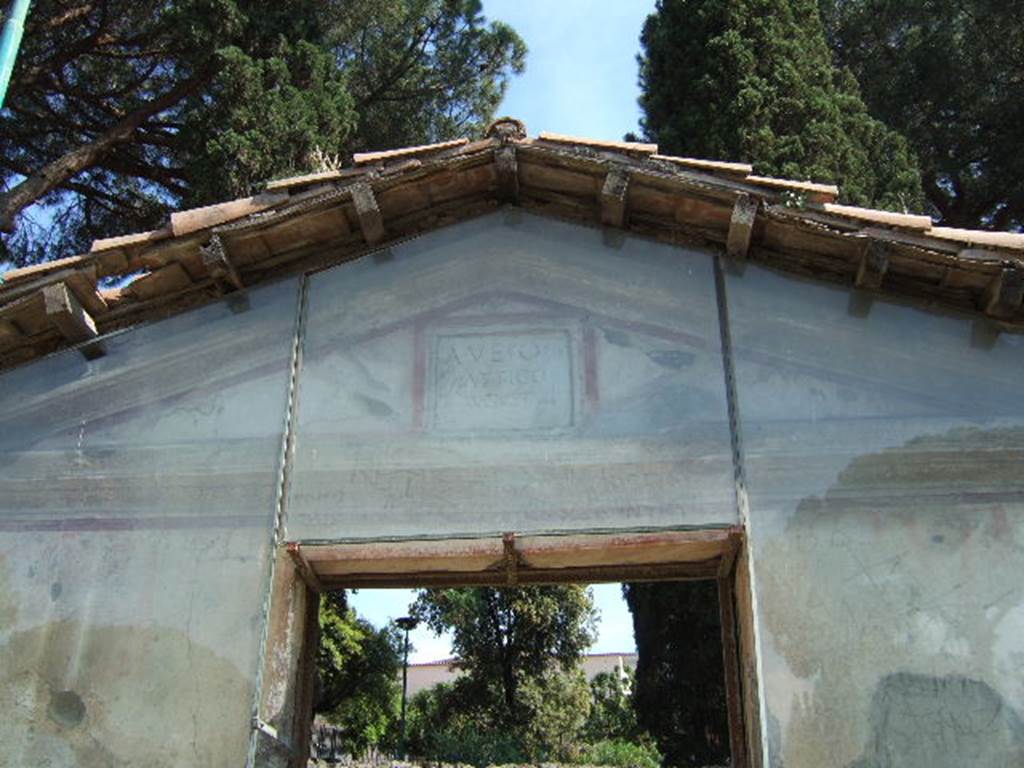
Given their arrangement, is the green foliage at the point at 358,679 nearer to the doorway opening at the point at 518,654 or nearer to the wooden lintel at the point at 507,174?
the doorway opening at the point at 518,654

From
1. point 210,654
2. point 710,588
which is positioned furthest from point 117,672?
point 710,588

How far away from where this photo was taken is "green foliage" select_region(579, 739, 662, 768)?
22188 millimetres

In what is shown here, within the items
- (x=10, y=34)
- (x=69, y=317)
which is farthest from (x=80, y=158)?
(x=69, y=317)

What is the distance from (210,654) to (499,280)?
2.74m

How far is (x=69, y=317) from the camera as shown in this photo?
6.60 m

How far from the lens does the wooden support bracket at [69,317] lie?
6.51 meters

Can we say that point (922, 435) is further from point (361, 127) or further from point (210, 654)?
point (361, 127)

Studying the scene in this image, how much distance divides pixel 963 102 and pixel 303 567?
18199 millimetres

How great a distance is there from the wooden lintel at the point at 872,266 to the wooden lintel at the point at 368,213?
2.82m

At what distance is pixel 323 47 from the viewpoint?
1623 cm

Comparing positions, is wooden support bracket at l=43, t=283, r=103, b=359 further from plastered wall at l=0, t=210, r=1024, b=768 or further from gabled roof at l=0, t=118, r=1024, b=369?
plastered wall at l=0, t=210, r=1024, b=768

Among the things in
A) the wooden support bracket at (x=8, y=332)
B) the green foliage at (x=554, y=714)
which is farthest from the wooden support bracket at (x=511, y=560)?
the green foliage at (x=554, y=714)

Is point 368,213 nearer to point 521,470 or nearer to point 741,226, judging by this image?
point 521,470

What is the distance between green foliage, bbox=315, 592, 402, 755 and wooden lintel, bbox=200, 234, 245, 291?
16059 millimetres
